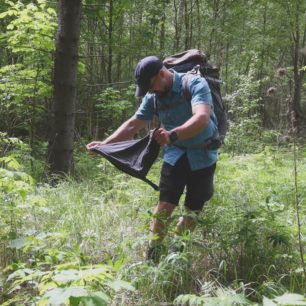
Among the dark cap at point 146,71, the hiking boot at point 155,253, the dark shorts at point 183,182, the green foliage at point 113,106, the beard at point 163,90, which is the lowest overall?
the hiking boot at point 155,253

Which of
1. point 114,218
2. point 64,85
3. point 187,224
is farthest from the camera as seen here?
point 64,85

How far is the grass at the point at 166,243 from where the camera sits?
3086 millimetres

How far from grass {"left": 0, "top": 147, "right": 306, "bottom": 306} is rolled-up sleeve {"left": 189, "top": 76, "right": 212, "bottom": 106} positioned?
101cm

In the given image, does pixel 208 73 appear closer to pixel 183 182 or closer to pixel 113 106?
pixel 183 182

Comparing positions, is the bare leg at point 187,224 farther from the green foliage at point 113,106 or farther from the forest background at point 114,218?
the green foliage at point 113,106

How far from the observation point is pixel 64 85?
276 inches

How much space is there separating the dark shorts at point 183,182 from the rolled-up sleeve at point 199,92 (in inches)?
23.0

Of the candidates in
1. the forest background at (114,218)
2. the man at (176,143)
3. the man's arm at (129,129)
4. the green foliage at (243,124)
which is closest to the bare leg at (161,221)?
the man at (176,143)

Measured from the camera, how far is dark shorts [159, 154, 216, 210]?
3748mm

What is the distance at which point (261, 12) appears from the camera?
20297 mm

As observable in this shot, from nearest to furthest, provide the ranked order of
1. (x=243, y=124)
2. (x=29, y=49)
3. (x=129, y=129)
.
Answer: (x=129, y=129) → (x=29, y=49) → (x=243, y=124)

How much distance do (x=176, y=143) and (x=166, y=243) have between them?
35.2 inches

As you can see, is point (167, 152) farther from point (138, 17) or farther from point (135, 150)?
point (138, 17)

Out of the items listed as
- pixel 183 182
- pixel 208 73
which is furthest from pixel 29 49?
pixel 183 182
